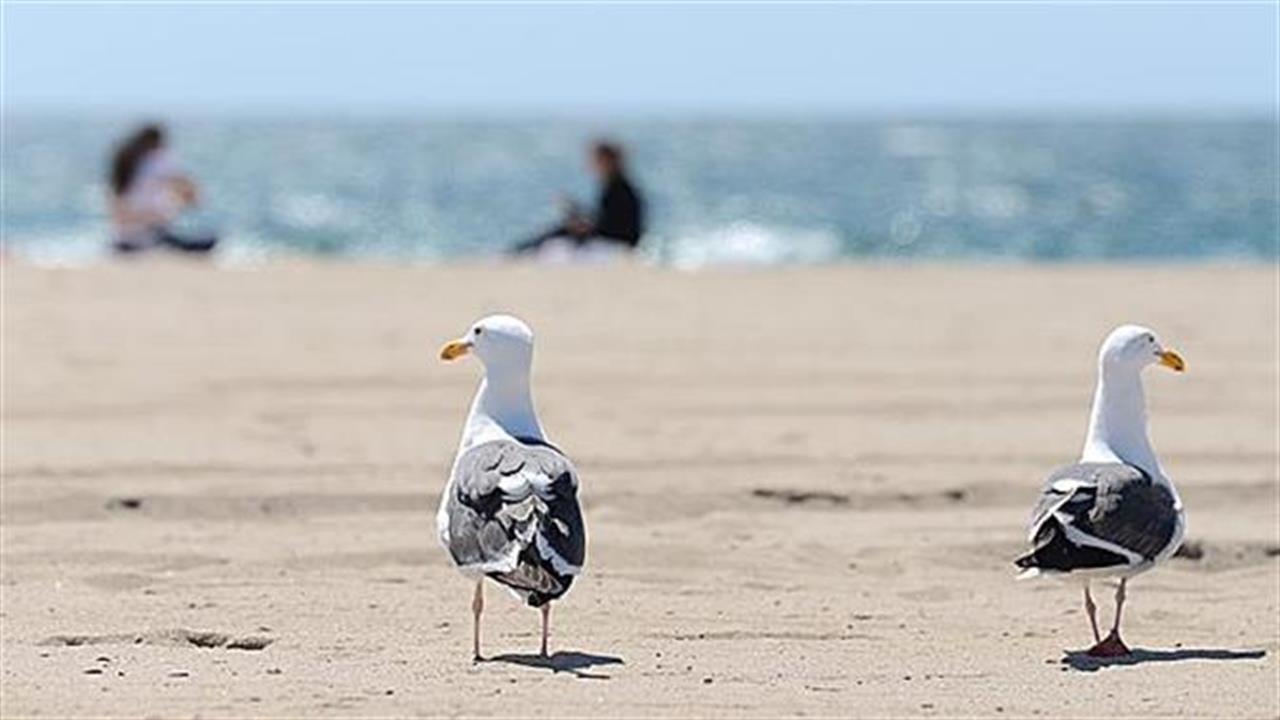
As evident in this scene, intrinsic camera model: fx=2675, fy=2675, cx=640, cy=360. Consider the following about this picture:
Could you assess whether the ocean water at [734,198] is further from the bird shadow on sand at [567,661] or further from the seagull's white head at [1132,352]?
the bird shadow on sand at [567,661]

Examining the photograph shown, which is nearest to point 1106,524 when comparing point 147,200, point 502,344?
point 502,344

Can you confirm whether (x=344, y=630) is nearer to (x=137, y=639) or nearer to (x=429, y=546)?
(x=137, y=639)

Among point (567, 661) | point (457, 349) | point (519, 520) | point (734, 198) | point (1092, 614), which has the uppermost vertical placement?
point (734, 198)

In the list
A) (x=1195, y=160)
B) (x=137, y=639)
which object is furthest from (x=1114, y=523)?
(x=1195, y=160)

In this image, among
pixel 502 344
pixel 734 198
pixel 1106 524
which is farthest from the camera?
pixel 734 198

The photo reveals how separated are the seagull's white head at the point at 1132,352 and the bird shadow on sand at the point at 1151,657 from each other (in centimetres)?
80

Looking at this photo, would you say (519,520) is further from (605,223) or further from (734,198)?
(734,198)

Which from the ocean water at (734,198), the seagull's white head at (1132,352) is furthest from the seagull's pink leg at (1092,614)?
the ocean water at (734,198)

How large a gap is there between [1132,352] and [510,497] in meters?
1.89

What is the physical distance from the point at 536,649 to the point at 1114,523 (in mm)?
1504

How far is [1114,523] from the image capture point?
6797 mm

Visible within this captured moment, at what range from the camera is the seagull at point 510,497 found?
635 centimetres

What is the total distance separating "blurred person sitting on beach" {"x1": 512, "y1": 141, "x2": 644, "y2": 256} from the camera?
19500 mm

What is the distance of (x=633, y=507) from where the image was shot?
9.10m
